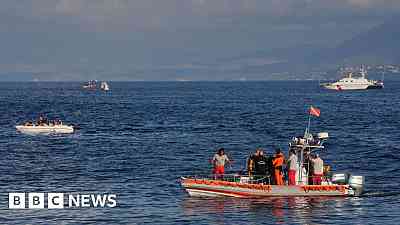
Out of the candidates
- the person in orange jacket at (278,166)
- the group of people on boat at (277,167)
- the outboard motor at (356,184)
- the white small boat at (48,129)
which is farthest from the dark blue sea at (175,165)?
the white small boat at (48,129)

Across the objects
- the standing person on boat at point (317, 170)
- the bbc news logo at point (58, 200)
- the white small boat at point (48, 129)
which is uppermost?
the white small boat at point (48, 129)

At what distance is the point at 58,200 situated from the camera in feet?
139

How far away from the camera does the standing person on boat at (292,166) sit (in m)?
42.8

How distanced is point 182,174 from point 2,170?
461 inches

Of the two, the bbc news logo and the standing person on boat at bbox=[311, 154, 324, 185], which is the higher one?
the standing person on boat at bbox=[311, 154, 324, 185]

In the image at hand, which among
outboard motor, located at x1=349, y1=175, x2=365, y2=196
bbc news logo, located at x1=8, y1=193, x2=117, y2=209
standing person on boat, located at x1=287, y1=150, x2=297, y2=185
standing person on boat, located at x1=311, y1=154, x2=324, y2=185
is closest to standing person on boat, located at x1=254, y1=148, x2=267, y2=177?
standing person on boat, located at x1=287, y1=150, x2=297, y2=185

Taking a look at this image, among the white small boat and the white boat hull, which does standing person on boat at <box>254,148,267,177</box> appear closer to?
the white boat hull

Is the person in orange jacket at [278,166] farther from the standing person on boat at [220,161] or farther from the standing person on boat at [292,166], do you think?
the standing person on boat at [220,161]

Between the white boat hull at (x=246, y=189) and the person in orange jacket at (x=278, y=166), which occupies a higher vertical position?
the person in orange jacket at (x=278, y=166)

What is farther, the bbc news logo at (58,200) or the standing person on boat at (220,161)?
the standing person on boat at (220,161)

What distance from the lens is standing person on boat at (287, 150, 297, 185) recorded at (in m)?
42.8

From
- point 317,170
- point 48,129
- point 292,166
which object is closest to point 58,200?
point 292,166

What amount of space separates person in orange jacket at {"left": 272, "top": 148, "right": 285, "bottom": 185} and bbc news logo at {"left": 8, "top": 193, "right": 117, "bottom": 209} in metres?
8.03

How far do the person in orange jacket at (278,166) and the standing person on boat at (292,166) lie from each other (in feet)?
1.33
